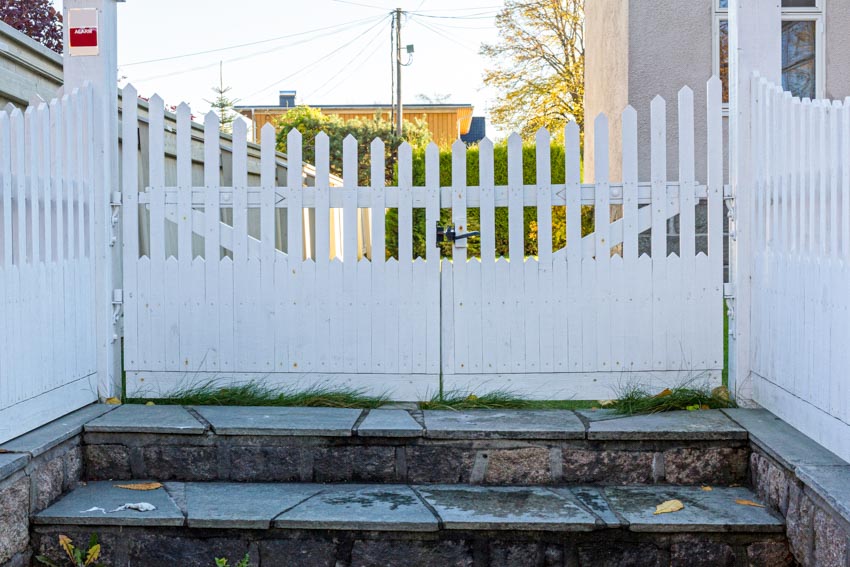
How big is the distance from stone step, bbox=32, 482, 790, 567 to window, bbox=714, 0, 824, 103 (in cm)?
719

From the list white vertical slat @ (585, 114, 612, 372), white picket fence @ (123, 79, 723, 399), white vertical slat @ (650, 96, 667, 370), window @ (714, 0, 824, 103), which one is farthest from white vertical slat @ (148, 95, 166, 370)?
window @ (714, 0, 824, 103)

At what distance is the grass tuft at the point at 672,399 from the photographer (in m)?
4.41

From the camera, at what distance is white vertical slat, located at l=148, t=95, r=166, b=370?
4723mm

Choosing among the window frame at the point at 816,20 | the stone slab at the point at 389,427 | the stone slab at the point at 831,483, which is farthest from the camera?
the window frame at the point at 816,20

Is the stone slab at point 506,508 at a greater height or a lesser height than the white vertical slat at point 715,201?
lesser

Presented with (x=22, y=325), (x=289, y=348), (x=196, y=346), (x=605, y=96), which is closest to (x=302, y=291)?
(x=289, y=348)

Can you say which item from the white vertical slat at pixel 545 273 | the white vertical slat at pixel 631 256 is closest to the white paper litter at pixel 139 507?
the white vertical slat at pixel 545 273

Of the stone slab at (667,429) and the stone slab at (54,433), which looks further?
the stone slab at (667,429)

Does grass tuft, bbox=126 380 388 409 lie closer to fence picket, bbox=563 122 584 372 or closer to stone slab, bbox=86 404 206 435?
stone slab, bbox=86 404 206 435

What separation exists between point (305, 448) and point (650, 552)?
1485mm

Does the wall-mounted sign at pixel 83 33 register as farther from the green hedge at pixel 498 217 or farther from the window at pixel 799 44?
the window at pixel 799 44

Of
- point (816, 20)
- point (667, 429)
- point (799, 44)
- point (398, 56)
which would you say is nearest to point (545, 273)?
point (667, 429)

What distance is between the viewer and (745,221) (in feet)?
14.9

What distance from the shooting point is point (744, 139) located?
4.55 metres
